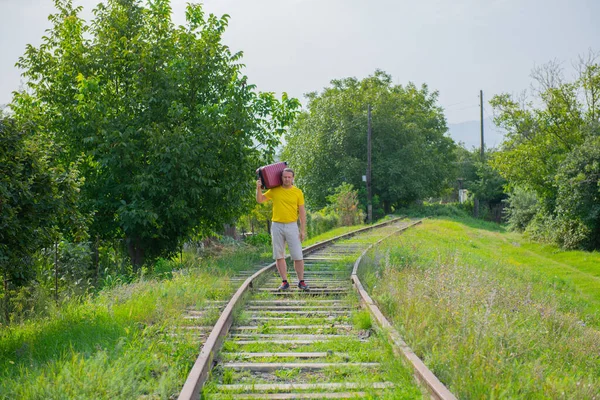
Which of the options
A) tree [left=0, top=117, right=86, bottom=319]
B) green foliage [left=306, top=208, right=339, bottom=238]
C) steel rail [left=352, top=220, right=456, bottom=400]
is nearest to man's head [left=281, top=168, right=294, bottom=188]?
steel rail [left=352, top=220, right=456, bottom=400]

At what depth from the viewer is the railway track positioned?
15.3 ft

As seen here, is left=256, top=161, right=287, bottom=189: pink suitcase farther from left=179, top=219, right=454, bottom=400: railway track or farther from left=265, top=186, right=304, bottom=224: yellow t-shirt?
left=179, top=219, right=454, bottom=400: railway track

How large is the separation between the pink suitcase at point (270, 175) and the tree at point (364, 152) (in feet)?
126

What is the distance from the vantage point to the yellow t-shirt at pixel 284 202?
9125mm

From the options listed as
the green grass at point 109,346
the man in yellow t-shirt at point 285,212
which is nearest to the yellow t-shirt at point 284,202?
the man in yellow t-shirt at point 285,212

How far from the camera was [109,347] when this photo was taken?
5754 mm

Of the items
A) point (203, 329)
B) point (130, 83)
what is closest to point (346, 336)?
point (203, 329)

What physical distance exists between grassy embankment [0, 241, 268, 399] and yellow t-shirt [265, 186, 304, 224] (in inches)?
56.5

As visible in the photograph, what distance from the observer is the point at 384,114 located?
163 feet

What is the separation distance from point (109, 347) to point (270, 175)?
13.0ft

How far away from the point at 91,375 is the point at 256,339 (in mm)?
2222

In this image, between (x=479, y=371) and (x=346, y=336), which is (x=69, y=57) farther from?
(x=479, y=371)

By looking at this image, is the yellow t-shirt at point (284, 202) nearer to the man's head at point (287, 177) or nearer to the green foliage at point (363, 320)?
the man's head at point (287, 177)

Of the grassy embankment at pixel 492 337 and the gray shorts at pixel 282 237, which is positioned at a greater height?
the gray shorts at pixel 282 237
